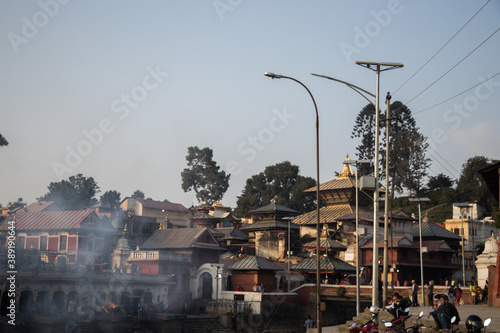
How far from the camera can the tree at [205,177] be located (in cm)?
12331

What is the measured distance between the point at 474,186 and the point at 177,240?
50871 millimetres

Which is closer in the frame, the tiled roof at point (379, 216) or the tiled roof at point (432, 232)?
the tiled roof at point (379, 216)

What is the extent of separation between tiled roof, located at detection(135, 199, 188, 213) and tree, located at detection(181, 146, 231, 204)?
1538 centimetres

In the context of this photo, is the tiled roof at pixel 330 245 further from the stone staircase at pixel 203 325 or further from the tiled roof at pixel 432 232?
the stone staircase at pixel 203 325

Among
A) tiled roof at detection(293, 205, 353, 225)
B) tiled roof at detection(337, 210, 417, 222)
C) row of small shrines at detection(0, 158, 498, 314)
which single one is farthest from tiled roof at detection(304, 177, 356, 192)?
tiled roof at detection(337, 210, 417, 222)

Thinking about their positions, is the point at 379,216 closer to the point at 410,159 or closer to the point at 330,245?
the point at 330,245

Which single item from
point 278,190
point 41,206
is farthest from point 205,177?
point 41,206

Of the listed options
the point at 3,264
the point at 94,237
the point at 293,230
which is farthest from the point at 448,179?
the point at 3,264

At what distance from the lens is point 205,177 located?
124 m

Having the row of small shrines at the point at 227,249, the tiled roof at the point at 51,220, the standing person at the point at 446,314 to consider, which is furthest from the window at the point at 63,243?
the standing person at the point at 446,314

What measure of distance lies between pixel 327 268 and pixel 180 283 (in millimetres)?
14586

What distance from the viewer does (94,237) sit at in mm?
64062

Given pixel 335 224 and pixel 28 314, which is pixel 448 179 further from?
pixel 28 314

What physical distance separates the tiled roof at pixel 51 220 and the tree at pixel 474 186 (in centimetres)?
5700
